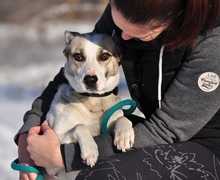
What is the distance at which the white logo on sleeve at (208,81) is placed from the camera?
83.1 inches

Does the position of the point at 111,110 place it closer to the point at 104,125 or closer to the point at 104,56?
the point at 104,125

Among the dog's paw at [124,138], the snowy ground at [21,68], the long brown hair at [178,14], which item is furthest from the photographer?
the snowy ground at [21,68]

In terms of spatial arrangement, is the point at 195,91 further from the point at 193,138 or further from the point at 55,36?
the point at 55,36

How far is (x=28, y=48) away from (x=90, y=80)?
26.6 ft

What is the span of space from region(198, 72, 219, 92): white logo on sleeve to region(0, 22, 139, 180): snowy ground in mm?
1919

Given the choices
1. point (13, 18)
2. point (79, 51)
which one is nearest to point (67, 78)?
point (79, 51)

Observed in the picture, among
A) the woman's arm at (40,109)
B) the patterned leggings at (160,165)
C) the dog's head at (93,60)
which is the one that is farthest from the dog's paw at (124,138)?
the woman's arm at (40,109)

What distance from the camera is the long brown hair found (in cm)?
204

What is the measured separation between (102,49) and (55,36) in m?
8.40

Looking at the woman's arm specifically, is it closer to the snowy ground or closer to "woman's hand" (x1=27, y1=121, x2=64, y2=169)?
"woman's hand" (x1=27, y1=121, x2=64, y2=169)

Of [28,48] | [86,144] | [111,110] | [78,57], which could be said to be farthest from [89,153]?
[28,48]

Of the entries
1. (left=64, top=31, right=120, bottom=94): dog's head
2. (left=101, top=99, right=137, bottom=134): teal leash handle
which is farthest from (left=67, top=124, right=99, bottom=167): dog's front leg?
(left=64, top=31, right=120, bottom=94): dog's head

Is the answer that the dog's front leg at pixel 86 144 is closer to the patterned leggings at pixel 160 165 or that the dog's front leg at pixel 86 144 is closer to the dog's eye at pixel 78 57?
the patterned leggings at pixel 160 165

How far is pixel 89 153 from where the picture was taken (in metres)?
2.12
